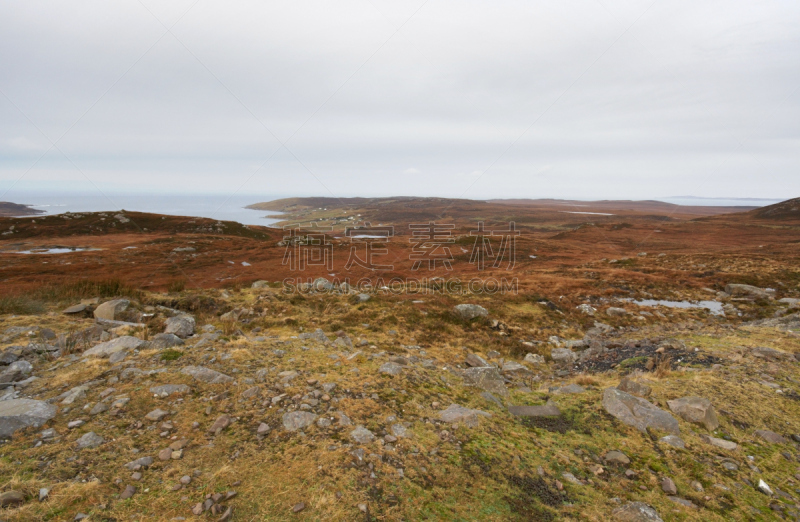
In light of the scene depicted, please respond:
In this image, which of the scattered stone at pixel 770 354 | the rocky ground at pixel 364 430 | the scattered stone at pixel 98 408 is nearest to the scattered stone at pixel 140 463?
the rocky ground at pixel 364 430

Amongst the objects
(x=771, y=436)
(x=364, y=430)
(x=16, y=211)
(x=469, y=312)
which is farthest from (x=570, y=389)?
(x=16, y=211)

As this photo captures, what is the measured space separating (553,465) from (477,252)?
138 ft

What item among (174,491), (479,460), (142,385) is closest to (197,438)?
(174,491)

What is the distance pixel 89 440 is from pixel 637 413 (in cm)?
904

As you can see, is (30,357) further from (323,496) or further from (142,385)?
(323,496)

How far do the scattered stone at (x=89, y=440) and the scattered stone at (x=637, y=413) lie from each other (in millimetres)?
8543

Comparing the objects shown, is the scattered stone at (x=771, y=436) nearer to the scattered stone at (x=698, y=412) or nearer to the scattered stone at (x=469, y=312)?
the scattered stone at (x=698, y=412)

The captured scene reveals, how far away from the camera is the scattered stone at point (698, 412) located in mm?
5922

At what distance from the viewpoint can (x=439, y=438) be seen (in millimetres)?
5180

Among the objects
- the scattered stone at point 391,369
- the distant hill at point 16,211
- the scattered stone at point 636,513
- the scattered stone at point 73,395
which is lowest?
the scattered stone at point 636,513

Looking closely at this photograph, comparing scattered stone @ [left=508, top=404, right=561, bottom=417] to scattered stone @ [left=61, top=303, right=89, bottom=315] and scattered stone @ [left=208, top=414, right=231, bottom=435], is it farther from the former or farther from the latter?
scattered stone @ [left=61, top=303, right=89, bottom=315]

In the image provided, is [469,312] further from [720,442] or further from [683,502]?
[683,502]

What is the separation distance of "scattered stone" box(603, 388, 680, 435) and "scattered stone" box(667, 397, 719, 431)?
1.46ft

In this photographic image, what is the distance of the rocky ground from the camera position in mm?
3826
